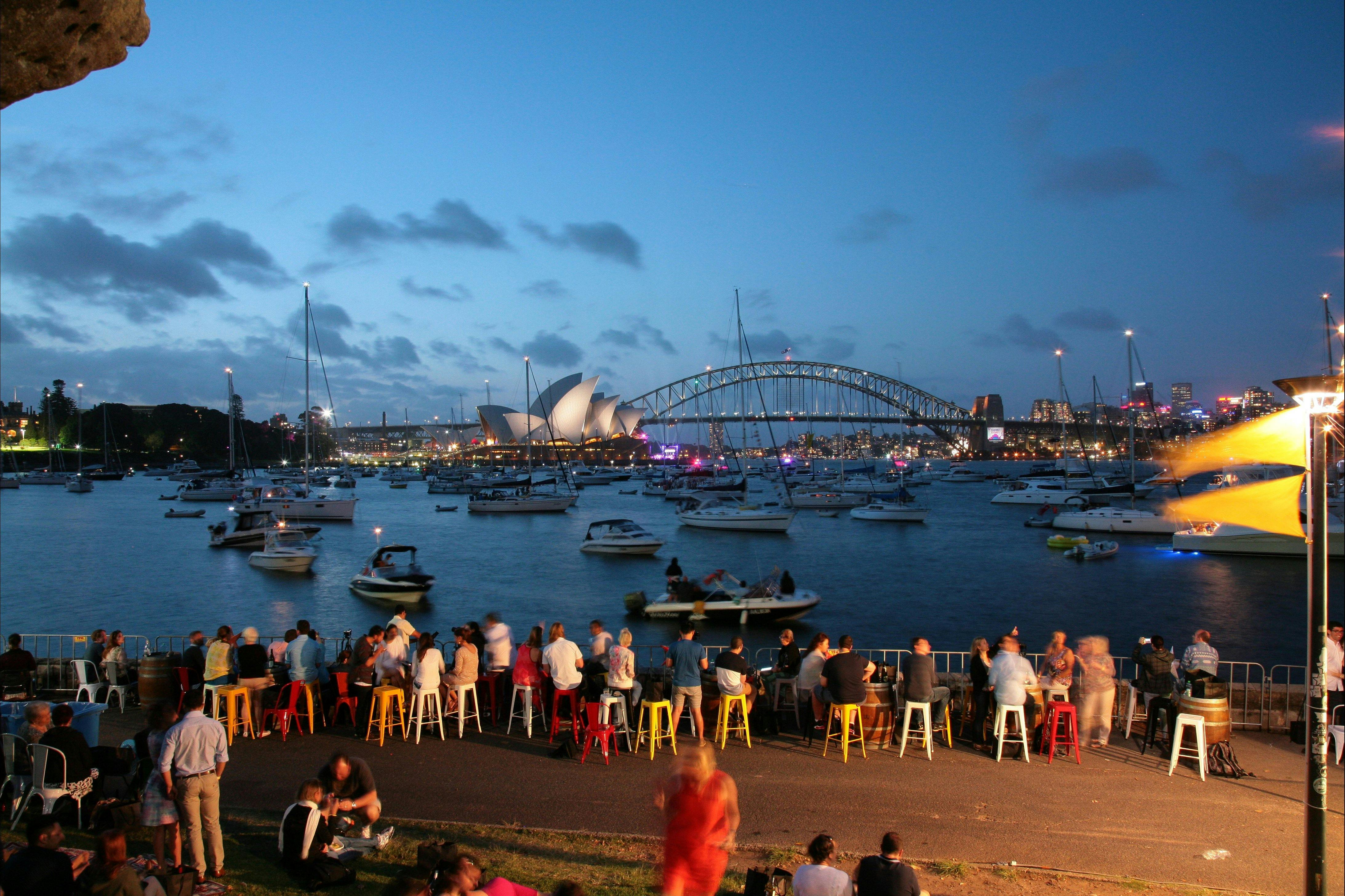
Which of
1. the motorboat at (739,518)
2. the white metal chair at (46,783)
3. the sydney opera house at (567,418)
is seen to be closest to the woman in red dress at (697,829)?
the white metal chair at (46,783)

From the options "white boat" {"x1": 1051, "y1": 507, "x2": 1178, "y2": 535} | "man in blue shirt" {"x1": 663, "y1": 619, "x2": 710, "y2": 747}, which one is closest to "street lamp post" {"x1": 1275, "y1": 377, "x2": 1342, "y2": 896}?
"man in blue shirt" {"x1": 663, "y1": 619, "x2": 710, "y2": 747}

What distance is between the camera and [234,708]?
7805 millimetres

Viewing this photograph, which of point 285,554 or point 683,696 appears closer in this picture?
point 683,696

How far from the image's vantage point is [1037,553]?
38.8 metres

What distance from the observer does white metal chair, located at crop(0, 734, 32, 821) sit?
19.3 ft

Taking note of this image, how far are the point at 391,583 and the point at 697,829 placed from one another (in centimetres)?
2419

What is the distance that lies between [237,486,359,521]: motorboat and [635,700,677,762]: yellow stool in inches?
1871

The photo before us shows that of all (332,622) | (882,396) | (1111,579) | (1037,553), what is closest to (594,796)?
(332,622)

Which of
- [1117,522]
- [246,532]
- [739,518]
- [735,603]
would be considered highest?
[1117,522]

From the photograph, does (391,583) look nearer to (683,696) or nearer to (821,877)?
(683,696)

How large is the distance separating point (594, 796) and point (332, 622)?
66.3 ft

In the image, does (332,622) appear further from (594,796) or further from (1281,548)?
(1281,548)

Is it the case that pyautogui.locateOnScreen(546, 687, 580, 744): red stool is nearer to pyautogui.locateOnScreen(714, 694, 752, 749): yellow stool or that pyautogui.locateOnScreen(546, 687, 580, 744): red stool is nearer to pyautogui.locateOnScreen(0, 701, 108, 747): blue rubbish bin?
pyautogui.locateOnScreen(714, 694, 752, 749): yellow stool

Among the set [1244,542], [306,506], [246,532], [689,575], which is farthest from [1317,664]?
[306,506]
